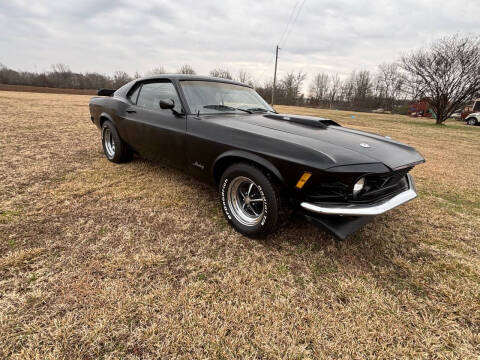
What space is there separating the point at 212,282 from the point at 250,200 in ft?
2.67

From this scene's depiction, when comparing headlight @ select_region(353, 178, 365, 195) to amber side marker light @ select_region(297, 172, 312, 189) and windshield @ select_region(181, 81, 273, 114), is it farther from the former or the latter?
windshield @ select_region(181, 81, 273, 114)

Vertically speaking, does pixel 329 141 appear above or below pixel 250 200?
above

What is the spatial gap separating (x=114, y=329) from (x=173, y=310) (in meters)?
0.33

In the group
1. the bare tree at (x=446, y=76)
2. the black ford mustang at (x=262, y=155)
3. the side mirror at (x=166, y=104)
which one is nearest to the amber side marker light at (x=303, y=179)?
the black ford mustang at (x=262, y=155)

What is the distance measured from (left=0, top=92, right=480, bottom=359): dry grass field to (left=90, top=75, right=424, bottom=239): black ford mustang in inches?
16.2

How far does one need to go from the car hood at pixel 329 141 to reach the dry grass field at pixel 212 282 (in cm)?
84

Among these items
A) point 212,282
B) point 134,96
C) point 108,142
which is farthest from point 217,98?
point 108,142

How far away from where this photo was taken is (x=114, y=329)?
4.48 feet

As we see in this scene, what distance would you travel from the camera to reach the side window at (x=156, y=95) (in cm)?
278

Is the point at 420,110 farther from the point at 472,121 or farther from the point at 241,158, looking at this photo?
the point at 241,158

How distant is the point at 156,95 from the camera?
3.06 m

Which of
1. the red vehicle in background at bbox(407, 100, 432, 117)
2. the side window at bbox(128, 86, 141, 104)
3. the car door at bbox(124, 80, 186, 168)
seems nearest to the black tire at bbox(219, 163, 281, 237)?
the car door at bbox(124, 80, 186, 168)

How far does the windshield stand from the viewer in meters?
2.67

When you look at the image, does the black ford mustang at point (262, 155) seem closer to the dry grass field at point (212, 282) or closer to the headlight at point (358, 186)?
the headlight at point (358, 186)
